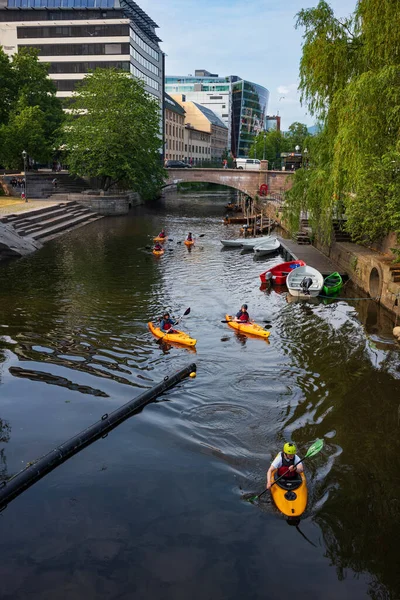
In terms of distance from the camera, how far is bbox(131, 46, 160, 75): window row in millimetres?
85881

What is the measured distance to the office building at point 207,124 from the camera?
149875mm

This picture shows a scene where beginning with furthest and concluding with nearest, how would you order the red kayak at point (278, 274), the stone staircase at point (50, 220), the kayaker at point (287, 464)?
1. the stone staircase at point (50, 220)
2. the red kayak at point (278, 274)
3. the kayaker at point (287, 464)

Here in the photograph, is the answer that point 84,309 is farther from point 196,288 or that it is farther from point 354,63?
point 354,63

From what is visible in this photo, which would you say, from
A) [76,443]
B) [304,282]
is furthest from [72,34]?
[76,443]

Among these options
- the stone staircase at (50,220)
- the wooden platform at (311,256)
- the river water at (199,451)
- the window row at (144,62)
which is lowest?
the river water at (199,451)

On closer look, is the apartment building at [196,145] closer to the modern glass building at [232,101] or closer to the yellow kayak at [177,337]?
the modern glass building at [232,101]

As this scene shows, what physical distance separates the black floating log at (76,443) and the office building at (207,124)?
12691 cm

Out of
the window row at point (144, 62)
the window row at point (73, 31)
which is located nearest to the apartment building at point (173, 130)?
the window row at point (144, 62)

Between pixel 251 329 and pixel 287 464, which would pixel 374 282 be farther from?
pixel 287 464

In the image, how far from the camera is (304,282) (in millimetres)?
26984

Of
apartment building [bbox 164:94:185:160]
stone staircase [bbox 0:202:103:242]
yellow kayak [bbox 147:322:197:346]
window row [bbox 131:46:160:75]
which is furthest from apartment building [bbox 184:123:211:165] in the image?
yellow kayak [bbox 147:322:197:346]

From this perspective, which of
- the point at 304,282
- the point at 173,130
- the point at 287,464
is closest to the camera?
the point at 287,464

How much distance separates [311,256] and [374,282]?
901 cm

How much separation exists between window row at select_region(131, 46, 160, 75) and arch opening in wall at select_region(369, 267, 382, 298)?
236ft
